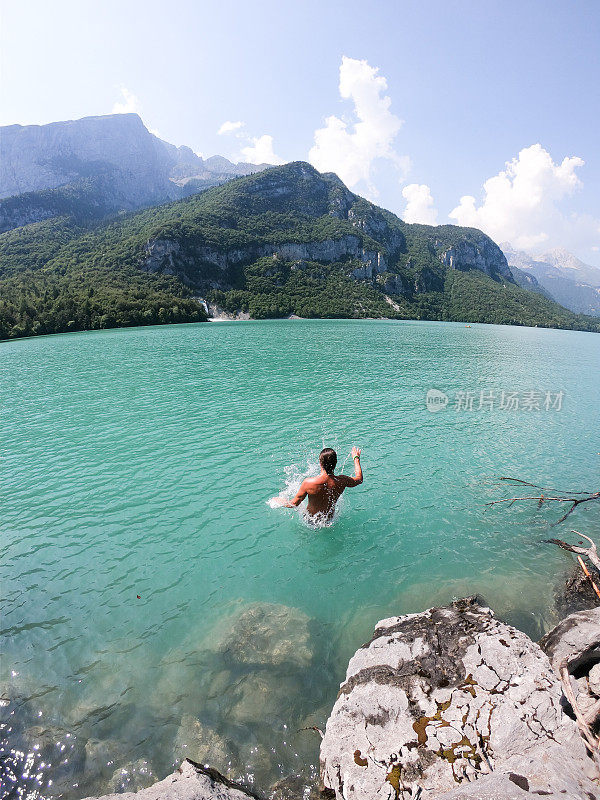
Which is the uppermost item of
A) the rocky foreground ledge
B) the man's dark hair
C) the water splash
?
the man's dark hair

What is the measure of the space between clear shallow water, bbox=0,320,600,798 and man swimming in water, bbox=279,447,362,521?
0.97 m

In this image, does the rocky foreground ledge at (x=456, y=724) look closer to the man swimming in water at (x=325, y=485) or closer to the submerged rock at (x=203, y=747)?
the submerged rock at (x=203, y=747)

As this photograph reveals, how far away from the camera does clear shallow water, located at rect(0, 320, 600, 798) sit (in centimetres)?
555

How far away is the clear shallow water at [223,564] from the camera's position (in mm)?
5555

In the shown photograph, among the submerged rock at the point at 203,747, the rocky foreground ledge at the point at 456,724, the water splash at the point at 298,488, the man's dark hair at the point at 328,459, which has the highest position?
the man's dark hair at the point at 328,459

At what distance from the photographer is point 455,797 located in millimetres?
3008

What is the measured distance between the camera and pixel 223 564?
361 inches

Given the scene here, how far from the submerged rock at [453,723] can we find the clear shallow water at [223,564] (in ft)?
3.36

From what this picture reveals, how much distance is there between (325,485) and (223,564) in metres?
3.30

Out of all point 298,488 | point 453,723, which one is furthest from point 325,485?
point 453,723

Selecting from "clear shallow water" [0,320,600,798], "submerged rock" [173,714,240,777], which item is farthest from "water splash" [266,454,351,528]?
"submerged rock" [173,714,240,777]

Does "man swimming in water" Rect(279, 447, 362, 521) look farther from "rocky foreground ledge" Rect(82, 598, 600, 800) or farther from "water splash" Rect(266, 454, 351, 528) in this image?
"rocky foreground ledge" Rect(82, 598, 600, 800)

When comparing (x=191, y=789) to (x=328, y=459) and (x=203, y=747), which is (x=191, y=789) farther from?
(x=328, y=459)

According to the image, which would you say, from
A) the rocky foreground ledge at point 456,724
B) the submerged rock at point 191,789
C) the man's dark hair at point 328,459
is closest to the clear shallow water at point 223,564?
the submerged rock at point 191,789
